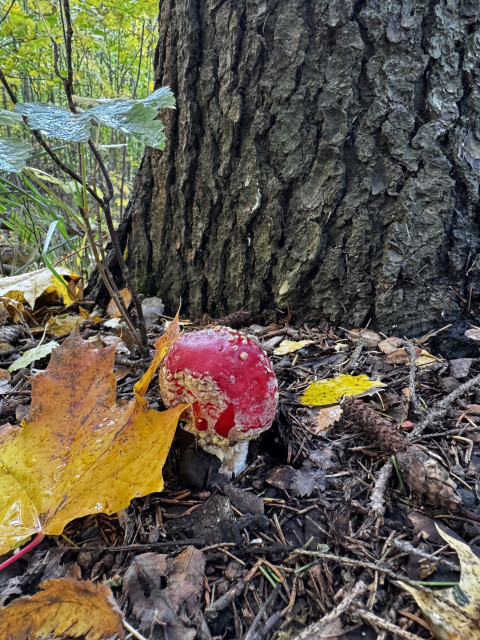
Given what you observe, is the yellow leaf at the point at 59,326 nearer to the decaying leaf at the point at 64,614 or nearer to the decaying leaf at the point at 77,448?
the decaying leaf at the point at 77,448

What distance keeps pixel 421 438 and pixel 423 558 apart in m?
0.44

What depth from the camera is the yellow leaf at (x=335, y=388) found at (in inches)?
62.3

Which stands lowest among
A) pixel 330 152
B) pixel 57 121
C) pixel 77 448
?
pixel 77 448

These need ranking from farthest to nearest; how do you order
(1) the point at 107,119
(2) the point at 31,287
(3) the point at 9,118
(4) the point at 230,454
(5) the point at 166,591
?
1. (2) the point at 31,287
2. (4) the point at 230,454
3. (3) the point at 9,118
4. (1) the point at 107,119
5. (5) the point at 166,591

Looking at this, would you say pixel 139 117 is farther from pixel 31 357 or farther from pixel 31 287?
pixel 31 287

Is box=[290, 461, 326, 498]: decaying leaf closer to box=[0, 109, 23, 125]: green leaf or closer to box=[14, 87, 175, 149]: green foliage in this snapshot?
box=[14, 87, 175, 149]: green foliage

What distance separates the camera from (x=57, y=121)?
1.12 m

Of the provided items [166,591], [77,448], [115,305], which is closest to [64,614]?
[166,591]

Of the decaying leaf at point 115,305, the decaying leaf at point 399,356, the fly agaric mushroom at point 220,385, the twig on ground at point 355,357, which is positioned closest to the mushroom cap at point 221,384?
the fly agaric mushroom at point 220,385

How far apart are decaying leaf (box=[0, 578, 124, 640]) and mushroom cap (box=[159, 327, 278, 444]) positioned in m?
0.50

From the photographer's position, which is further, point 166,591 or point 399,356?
point 399,356

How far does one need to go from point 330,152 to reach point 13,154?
1301 mm

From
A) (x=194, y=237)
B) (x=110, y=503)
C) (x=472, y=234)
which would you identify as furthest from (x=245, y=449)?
(x=472, y=234)

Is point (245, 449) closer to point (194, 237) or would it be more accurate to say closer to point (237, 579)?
point (237, 579)
